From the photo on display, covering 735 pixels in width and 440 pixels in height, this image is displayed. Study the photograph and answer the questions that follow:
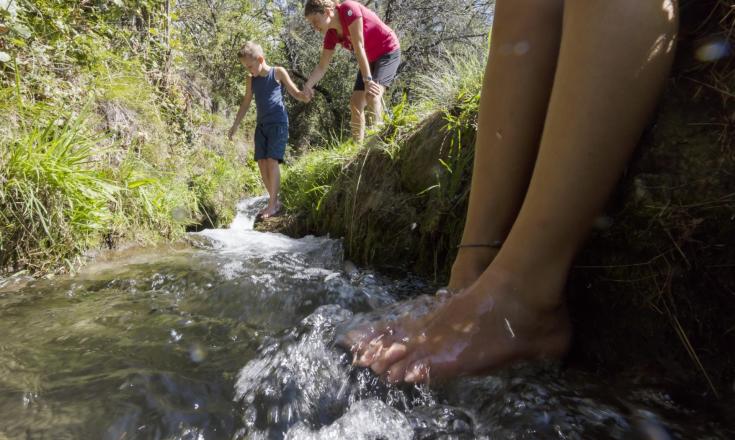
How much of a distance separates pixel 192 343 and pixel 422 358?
654 millimetres

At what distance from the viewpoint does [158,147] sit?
4238mm

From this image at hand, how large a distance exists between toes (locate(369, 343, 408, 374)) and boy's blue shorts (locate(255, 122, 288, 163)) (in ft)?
12.8

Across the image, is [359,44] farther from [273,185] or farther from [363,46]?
[273,185]

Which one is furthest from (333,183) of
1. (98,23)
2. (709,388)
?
(98,23)

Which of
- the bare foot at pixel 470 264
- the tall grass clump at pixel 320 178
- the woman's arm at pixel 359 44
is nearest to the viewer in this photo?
the bare foot at pixel 470 264

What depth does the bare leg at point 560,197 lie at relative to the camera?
792 mm

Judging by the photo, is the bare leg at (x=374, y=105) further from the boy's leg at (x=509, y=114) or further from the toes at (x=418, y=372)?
the toes at (x=418, y=372)

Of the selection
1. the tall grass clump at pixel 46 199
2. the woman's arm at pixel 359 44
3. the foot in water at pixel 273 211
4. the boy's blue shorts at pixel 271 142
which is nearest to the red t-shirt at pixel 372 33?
the woman's arm at pixel 359 44

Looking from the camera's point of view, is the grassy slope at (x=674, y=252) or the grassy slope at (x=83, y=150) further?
the grassy slope at (x=83, y=150)

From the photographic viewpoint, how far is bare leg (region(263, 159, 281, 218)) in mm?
4406

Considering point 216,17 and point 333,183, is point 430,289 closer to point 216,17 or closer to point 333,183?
point 333,183

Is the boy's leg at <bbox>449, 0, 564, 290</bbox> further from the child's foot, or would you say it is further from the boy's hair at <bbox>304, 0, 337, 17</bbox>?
the boy's hair at <bbox>304, 0, 337, 17</bbox>

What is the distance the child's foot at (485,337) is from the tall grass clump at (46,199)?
1978 millimetres

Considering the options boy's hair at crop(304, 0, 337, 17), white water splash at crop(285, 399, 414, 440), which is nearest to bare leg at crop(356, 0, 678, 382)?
white water splash at crop(285, 399, 414, 440)
